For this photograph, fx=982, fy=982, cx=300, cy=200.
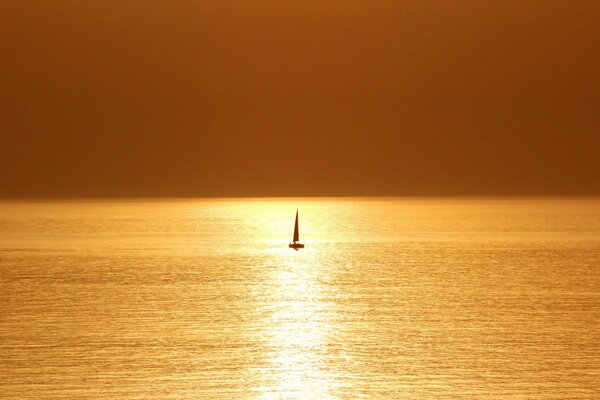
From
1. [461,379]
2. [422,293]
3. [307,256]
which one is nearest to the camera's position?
[461,379]

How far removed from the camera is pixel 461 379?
31.9 metres

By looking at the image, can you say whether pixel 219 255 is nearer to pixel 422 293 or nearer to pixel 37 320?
pixel 422 293

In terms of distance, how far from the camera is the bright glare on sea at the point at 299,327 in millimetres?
30766

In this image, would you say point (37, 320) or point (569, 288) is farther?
point (569, 288)

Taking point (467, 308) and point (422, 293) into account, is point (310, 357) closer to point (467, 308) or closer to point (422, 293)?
point (467, 308)

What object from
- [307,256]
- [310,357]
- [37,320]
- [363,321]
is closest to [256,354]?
[310,357]

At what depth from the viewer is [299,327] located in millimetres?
44375

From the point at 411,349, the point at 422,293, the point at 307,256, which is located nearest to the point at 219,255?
the point at 307,256

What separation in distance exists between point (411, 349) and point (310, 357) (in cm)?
448

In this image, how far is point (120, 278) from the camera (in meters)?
71.0

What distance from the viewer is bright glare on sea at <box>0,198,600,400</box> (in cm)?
3077

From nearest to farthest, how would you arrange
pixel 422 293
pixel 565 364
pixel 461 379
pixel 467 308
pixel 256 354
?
pixel 461 379
pixel 565 364
pixel 256 354
pixel 467 308
pixel 422 293

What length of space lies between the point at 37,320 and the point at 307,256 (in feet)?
182

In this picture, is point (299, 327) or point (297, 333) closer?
point (297, 333)
